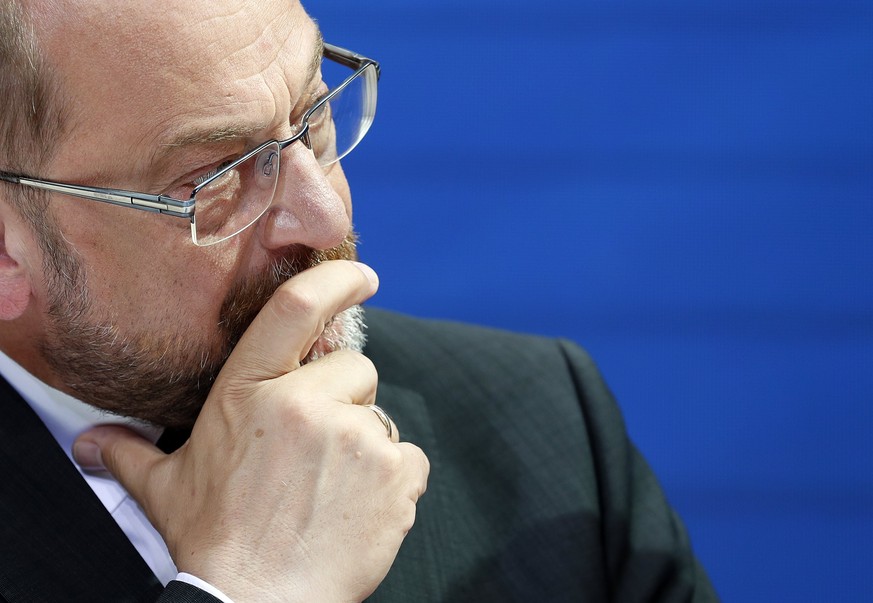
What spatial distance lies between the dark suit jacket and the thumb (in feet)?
0.21

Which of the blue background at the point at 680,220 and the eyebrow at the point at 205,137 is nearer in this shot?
the eyebrow at the point at 205,137

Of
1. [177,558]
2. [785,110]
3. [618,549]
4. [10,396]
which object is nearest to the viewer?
[177,558]

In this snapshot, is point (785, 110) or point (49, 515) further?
point (785, 110)

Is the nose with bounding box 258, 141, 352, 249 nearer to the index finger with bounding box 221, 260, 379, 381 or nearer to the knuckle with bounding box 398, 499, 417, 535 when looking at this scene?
the index finger with bounding box 221, 260, 379, 381

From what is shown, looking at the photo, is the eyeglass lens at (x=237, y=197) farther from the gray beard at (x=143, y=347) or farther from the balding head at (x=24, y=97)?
the balding head at (x=24, y=97)

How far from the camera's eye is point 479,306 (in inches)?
116

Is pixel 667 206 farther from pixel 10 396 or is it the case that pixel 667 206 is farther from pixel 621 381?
pixel 10 396

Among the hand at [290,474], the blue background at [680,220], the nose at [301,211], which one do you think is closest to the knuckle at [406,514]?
the hand at [290,474]

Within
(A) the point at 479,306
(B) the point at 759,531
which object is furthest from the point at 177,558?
(B) the point at 759,531

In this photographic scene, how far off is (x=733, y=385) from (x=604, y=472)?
0.95 metres

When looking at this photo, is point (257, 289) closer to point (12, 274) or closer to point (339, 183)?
point (339, 183)

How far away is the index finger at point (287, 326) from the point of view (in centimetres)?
165

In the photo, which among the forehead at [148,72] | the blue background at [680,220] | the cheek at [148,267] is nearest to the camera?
the forehead at [148,72]

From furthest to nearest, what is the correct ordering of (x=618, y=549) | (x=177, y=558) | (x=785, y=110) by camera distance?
(x=785, y=110), (x=618, y=549), (x=177, y=558)
